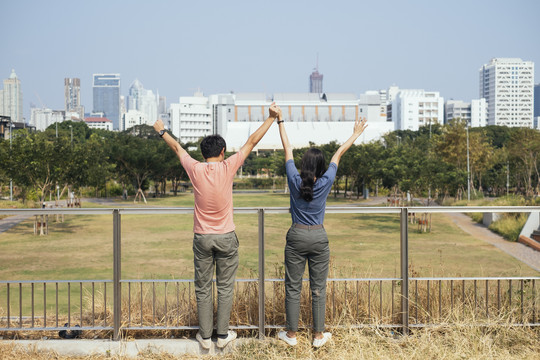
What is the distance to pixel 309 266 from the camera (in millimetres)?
4230

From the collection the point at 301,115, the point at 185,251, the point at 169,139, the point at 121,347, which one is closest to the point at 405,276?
the point at 169,139

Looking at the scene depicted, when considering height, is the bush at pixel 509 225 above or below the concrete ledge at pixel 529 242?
above

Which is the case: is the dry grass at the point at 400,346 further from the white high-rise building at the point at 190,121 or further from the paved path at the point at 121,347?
the white high-rise building at the point at 190,121

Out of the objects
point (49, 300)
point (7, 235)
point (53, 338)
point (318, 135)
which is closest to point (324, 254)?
point (53, 338)

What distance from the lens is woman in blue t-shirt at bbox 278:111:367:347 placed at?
4121 mm

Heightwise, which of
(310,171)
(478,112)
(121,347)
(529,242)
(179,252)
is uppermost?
(478,112)

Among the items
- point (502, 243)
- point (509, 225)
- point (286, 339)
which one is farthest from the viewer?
point (509, 225)

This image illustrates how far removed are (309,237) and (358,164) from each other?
36019mm

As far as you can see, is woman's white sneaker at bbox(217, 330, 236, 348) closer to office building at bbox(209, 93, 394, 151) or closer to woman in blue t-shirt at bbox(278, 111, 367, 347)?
woman in blue t-shirt at bbox(278, 111, 367, 347)

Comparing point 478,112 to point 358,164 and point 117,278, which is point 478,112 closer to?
point 358,164

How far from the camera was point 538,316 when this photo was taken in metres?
4.90

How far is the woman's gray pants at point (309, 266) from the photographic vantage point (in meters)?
4.13

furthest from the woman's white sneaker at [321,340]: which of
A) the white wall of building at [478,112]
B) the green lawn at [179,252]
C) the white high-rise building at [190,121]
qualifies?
the white wall of building at [478,112]

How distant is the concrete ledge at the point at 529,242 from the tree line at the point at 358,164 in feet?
20.8
